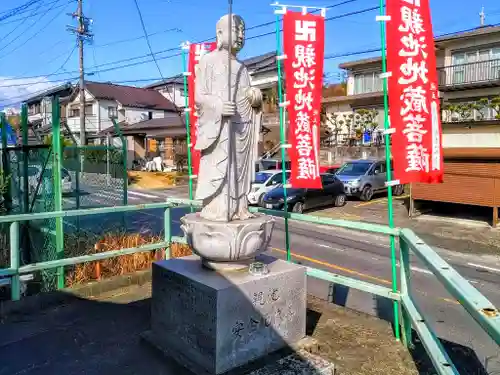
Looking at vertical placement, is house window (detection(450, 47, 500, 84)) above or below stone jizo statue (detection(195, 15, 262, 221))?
above

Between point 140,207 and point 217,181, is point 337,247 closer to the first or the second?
point 140,207

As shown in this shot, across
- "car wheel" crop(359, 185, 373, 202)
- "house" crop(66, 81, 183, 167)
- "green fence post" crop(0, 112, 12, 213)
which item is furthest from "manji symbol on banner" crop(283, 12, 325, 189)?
"house" crop(66, 81, 183, 167)

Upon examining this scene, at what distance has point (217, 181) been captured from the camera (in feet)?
11.7

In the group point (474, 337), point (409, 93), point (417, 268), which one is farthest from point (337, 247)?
point (409, 93)

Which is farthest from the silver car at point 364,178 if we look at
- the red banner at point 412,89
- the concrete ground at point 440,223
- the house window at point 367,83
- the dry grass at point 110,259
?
the red banner at point 412,89

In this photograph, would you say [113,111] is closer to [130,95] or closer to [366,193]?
[130,95]

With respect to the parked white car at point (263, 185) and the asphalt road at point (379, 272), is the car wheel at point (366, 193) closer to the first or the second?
the parked white car at point (263, 185)

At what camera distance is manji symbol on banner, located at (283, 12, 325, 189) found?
17.3 feet

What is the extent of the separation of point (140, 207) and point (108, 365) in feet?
8.03

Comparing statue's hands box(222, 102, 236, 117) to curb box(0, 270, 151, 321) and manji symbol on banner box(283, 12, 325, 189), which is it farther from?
curb box(0, 270, 151, 321)

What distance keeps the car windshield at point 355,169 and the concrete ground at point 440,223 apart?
1512 mm

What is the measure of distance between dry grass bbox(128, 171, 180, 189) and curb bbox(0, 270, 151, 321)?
69.2 feet

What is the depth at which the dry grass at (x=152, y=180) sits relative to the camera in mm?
26591

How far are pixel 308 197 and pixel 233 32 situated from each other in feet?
43.3
